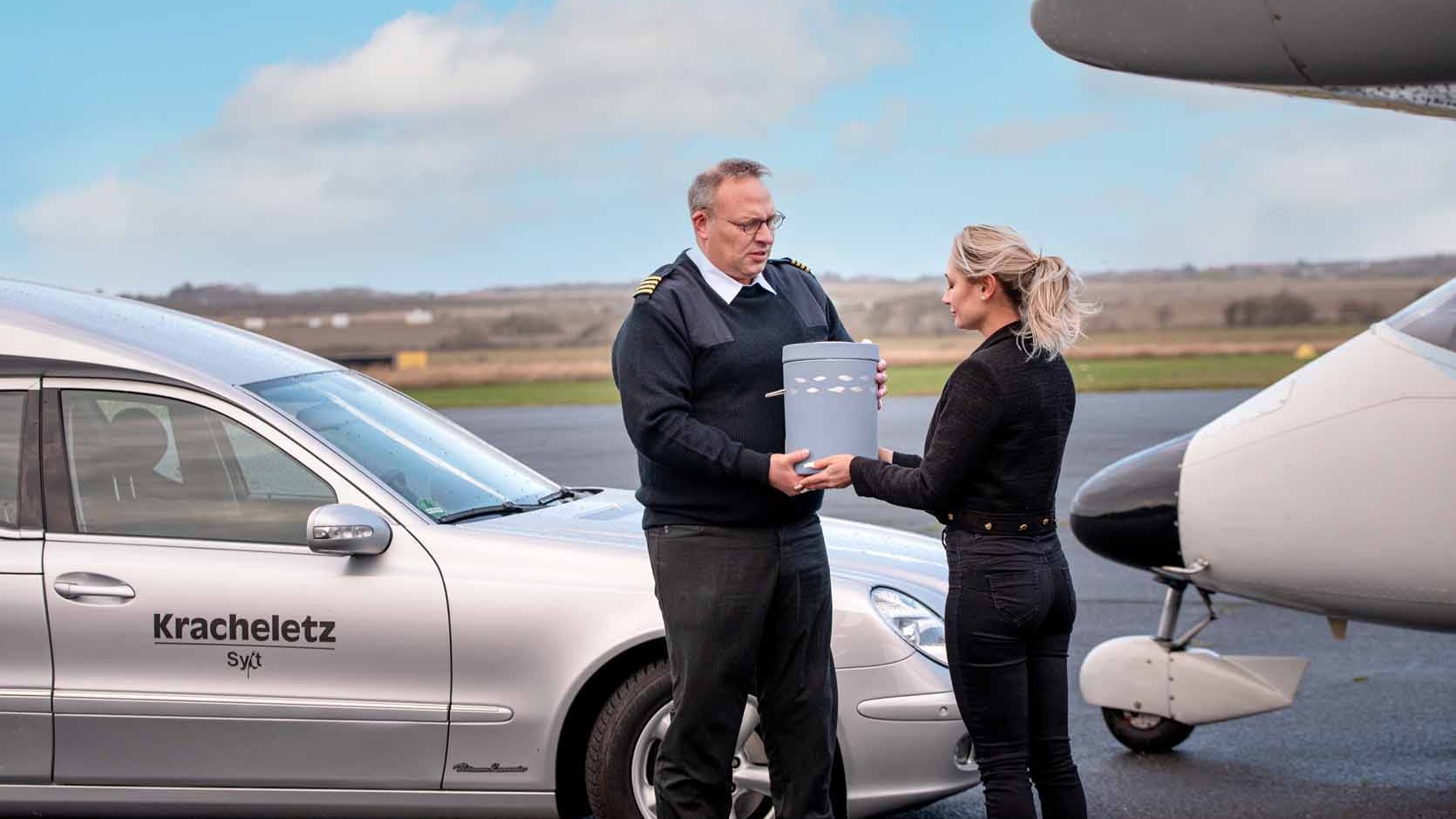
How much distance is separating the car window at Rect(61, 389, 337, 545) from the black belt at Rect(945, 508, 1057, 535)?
6.44ft

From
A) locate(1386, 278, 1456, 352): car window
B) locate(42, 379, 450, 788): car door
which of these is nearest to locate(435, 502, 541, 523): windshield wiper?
locate(42, 379, 450, 788): car door

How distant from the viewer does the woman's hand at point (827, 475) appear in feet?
11.8

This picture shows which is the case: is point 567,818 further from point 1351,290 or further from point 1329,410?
point 1351,290

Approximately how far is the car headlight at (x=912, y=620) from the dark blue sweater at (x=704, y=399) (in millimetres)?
848

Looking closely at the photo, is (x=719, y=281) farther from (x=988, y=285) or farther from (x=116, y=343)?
(x=116, y=343)

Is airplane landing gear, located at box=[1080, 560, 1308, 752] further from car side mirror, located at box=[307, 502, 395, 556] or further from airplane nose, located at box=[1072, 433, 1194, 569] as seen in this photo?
car side mirror, located at box=[307, 502, 395, 556]

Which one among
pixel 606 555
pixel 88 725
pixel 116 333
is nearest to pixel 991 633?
pixel 606 555

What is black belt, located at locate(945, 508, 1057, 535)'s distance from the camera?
11.8 feet

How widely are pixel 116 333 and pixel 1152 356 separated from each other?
79784mm

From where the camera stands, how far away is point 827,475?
3590 mm

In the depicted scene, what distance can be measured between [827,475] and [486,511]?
170 cm

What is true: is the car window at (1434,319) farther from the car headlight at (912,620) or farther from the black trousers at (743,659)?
the black trousers at (743,659)

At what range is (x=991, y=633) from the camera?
11.8 ft

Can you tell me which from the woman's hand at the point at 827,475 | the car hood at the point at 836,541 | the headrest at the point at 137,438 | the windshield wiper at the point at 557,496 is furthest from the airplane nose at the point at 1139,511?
the headrest at the point at 137,438
